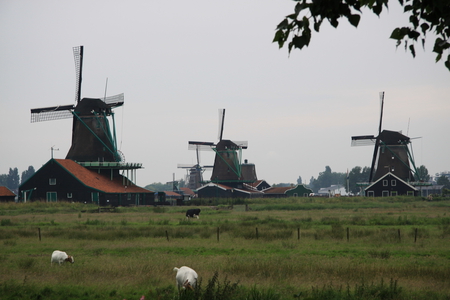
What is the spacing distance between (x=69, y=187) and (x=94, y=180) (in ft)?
10.5

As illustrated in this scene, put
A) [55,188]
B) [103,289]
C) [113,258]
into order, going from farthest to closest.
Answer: [55,188] < [113,258] < [103,289]

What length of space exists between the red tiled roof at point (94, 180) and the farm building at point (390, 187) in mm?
38122

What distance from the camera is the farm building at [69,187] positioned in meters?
60.7

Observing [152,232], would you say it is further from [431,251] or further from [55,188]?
[55,188]

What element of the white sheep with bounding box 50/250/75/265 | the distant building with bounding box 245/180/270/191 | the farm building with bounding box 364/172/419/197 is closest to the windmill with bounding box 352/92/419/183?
the farm building with bounding box 364/172/419/197

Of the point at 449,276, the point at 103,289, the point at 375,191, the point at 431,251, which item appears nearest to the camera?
the point at 103,289

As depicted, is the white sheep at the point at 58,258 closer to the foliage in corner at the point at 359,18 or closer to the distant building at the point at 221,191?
the foliage in corner at the point at 359,18

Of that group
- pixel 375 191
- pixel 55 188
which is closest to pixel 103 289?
pixel 55 188

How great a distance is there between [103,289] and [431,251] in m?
13.6

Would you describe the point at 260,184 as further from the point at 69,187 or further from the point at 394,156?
the point at 69,187

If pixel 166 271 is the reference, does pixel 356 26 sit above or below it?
above

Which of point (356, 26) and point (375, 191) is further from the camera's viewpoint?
point (375, 191)

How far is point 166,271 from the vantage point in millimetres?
15422

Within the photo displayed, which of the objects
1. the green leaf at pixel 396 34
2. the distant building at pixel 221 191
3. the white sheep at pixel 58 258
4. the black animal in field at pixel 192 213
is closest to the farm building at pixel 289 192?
the distant building at pixel 221 191
